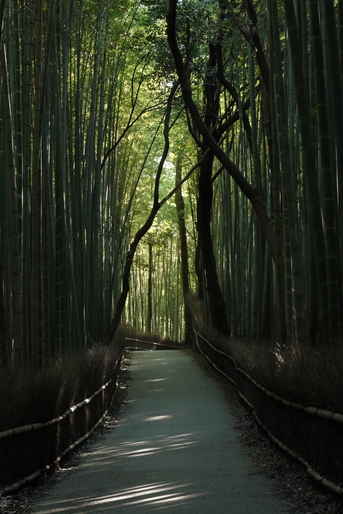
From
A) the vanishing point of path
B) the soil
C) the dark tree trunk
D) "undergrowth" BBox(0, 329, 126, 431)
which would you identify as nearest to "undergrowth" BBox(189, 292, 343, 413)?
the soil

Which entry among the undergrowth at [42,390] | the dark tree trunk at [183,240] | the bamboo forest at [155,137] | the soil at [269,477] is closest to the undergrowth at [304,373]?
the bamboo forest at [155,137]

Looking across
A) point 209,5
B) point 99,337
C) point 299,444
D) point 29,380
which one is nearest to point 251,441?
point 299,444

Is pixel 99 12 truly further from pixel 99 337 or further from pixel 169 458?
pixel 169 458

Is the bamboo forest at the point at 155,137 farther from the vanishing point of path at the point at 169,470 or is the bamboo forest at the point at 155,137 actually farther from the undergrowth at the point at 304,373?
the vanishing point of path at the point at 169,470

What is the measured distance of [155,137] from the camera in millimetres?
15328

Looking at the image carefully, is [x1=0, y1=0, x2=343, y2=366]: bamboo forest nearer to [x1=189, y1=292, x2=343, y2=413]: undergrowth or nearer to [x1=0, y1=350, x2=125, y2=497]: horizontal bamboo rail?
[x1=189, y1=292, x2=343, y2=413]: undergrowth

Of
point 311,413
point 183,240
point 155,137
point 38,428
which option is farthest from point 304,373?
point 183,240

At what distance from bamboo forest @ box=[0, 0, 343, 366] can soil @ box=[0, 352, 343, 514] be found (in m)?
0.82

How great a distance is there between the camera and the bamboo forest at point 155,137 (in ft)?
17.4

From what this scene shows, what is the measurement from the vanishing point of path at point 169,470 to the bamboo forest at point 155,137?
0.99 metres

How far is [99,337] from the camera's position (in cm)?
1123

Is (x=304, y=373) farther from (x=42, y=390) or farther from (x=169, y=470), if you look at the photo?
(x=42, y=390)

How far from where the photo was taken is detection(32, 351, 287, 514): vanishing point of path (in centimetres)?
395

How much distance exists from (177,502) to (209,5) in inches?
318
